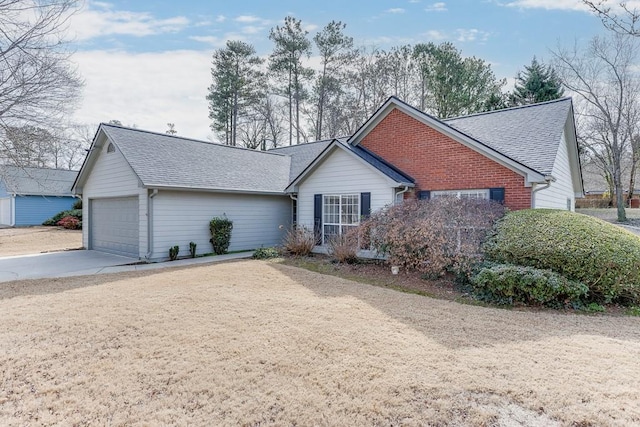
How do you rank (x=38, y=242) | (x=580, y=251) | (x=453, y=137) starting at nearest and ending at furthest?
(x=580, y=251) < (x=453, y=137) < (x=38, y=242)

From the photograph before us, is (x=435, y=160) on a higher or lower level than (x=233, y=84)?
lower

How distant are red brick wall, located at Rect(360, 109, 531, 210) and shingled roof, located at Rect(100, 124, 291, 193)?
17.4 feet

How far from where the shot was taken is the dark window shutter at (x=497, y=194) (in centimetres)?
1045

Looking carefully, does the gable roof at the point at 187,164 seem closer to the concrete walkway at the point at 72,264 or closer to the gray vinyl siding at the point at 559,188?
the concrete walkway at the point at 72,264

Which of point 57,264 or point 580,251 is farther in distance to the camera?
point 57,264

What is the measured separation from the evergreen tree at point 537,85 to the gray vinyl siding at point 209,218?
21525mm

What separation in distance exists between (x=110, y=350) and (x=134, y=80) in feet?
45.2

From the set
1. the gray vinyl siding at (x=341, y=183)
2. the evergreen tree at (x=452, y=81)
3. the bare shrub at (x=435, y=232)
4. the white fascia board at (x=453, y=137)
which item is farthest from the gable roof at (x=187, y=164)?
the evergreen tree at (x=452, y=81)

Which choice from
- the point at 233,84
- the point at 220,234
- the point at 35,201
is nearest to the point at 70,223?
the point at 35,201

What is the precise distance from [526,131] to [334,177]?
6.73 meters

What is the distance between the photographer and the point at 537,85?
86.3 ft

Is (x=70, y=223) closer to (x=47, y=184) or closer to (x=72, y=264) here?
(x=47, y=184)

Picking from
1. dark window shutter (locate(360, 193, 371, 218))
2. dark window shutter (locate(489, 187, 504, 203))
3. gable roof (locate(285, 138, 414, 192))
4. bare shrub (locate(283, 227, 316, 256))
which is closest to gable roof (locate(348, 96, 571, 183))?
dark window shutter (locate(489, 187, 504, 203))

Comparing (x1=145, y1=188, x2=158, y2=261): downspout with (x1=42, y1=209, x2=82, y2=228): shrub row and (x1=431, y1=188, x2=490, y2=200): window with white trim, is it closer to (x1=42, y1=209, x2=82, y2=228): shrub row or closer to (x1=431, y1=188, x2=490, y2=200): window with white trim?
(x1=431, y1=188, x2=490, y2=200): window with white trim
